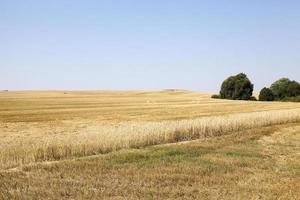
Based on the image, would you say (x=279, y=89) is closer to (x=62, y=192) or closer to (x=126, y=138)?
(x=126, y=138)

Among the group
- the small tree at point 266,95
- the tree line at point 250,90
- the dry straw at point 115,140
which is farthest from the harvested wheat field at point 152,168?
the tree line at point 250,90

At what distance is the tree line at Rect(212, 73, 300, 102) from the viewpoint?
9738 centimetres

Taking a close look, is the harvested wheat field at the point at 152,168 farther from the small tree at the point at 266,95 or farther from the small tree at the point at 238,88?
the small tree at the point at 238,88

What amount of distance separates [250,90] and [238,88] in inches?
94.5

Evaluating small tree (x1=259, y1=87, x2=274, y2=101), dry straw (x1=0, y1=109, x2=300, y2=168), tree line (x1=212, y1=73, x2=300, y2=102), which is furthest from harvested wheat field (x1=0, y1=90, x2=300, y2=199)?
tree line (x1=212, y1=73, x2=300, y2=102)

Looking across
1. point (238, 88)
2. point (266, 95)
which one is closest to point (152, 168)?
point (266, 95)

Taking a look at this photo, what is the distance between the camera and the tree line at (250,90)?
97.4 m

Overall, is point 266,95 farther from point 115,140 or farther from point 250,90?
point 115,140

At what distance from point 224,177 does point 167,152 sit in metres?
4.62

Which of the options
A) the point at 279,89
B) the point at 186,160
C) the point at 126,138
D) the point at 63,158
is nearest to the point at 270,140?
the point at 126,138

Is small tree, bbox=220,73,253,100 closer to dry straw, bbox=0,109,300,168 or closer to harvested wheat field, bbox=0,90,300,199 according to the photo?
dry straw, bbox=0,109,300,168

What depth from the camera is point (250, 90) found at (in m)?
98.9

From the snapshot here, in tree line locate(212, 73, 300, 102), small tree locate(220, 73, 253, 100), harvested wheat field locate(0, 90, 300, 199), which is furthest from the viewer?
small tree locate(220, 73, 253, 100)

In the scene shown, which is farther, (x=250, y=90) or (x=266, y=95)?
(x=250, y=90)
